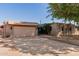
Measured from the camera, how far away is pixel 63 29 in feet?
24.4

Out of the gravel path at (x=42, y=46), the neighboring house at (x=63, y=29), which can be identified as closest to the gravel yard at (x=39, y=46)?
the gravel path at (x=42, y=46)

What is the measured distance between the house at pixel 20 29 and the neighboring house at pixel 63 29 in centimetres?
33

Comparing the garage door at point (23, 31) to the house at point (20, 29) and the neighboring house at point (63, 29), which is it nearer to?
the house at point (20, 29)

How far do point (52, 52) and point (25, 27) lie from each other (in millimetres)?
641

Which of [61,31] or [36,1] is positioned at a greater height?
[36,1]

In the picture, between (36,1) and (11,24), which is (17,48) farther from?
(36,1)

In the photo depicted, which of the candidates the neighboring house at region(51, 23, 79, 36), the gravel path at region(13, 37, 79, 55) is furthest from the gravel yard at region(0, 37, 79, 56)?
the neighboring house at region(51, 23, 79, 36)

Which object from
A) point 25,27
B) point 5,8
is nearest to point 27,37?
point 25,27

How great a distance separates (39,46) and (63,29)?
1.69ft

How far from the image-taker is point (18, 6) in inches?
289

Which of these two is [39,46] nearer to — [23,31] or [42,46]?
[42,46]

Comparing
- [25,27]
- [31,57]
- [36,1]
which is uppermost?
[36,1]

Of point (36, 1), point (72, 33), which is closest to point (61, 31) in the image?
point (72, 33)

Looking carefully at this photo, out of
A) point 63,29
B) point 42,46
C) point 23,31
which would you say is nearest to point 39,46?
point 42,46
